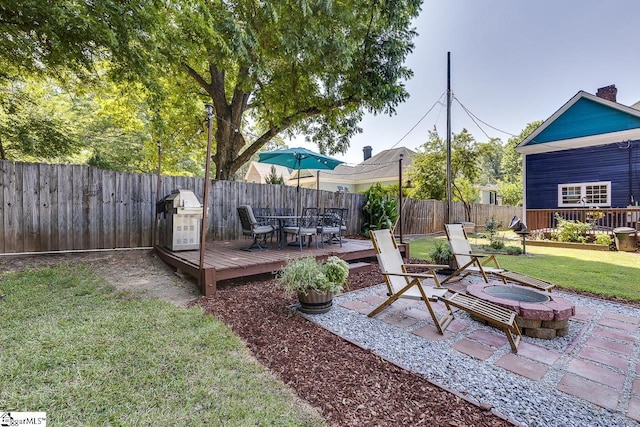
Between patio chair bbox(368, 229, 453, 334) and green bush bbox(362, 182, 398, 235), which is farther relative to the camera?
green bush bbox(362, 182, 398, 235)

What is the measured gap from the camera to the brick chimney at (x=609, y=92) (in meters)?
12.8

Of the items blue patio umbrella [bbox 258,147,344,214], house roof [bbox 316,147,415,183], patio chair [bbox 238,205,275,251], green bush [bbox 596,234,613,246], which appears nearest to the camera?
patio chair [bbox 238,205,275,251]

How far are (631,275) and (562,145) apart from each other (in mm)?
9417

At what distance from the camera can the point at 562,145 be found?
1262 centimetres

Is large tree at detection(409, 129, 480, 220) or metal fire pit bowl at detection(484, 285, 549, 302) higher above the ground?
large tree at detection(409, 129, 480, 220)

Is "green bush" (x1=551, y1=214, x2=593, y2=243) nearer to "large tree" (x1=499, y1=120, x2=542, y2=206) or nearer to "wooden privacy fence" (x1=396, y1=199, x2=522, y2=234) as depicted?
"wooden privacy fence" (x1=396, y1=199, x2=522, y2=234)

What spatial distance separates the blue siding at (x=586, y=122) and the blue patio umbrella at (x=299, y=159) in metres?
11.4

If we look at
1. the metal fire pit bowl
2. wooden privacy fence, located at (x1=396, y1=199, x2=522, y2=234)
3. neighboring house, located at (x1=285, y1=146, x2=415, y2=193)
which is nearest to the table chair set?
the metal fire pit bowl

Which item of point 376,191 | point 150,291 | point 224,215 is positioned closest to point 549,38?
point 376,191

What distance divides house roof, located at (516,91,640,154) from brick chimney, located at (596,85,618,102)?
158 centimetres

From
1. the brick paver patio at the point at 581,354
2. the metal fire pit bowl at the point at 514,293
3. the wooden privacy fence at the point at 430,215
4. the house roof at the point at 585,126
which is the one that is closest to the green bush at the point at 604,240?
the wooden privacy fence at the point at 430,215

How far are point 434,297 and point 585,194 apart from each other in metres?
13.6

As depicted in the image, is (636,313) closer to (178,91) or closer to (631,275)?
(631,275)

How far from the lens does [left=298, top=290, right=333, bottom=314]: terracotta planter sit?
3.48m
